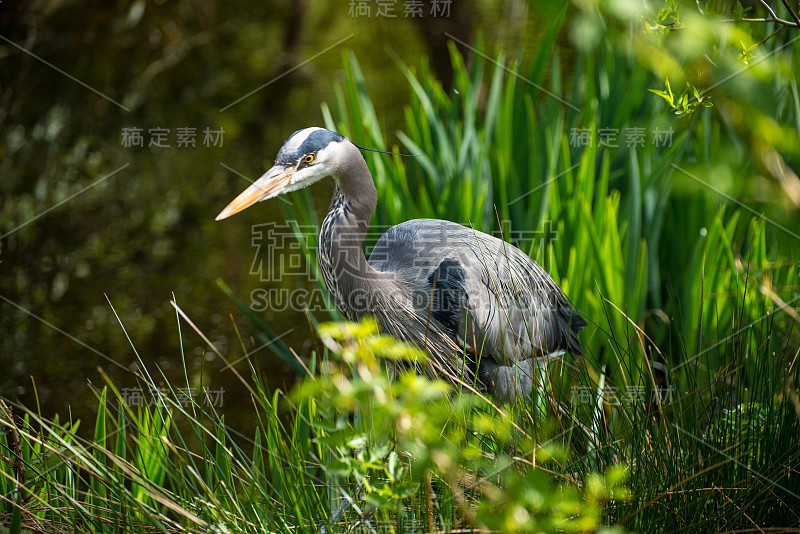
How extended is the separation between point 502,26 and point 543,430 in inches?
220

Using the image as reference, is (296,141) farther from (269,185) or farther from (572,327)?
(572,327)

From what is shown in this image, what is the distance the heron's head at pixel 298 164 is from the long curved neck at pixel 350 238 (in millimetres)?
56

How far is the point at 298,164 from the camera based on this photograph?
192cm

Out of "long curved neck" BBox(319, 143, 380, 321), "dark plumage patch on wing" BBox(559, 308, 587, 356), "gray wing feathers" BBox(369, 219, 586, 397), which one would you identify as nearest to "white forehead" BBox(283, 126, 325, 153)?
"long curved neck" BBox(319, 143, 380, 321)

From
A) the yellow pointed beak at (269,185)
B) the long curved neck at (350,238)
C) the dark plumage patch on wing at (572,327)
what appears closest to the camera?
the yellow pointed beak at (269,185)

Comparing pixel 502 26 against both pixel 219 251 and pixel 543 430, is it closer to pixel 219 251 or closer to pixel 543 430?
pixel 219 251

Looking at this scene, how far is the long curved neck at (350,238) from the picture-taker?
200 cm

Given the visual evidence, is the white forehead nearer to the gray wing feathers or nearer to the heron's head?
the heron's head

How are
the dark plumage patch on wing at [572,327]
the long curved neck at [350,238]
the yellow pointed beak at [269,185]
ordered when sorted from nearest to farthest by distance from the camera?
the yellow pointed beak at [269,185]
the long curved neck at [350,238]
the dark plumage patch on wing at [572,327]

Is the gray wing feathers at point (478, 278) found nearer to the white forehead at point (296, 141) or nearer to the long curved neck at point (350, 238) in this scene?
the long curved neck at point (350, 238)

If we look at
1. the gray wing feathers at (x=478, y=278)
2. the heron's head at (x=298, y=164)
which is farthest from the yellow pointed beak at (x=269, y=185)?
the gray wing feathers at (x=478, y=278)

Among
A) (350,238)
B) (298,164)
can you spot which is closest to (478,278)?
(350,238)

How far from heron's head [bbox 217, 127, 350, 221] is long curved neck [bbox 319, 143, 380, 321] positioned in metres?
0.06

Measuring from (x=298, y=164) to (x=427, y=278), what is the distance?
53 cm
